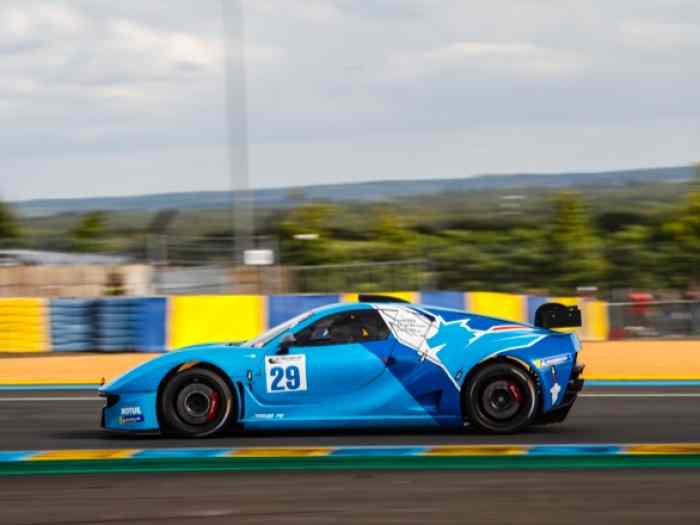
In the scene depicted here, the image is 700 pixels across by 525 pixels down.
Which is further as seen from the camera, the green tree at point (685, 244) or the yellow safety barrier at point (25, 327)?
the green tree at point (685, 244)

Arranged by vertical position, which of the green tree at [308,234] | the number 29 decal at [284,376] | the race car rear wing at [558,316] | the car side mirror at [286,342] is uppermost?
the green tree at [308,234]

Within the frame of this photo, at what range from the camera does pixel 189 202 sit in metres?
45.7

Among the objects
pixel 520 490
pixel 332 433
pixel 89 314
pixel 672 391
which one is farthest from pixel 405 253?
pixel 520 490

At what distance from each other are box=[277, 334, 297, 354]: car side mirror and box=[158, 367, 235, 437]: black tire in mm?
479

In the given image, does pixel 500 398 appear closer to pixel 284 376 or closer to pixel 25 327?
pixel 284 376

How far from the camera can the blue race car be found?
9312 millimetres

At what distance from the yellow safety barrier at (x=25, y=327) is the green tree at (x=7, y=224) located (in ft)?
97.3

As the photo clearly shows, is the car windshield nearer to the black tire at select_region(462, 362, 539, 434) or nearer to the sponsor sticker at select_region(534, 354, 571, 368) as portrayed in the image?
the black tire at select_region(462, 362, 539, 434)

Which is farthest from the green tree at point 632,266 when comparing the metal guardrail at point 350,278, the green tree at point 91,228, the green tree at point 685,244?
the green tree at point 91,228

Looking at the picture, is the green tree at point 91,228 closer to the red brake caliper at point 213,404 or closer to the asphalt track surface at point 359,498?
the red brake caliper at point 213,404

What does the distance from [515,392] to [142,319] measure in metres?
12.1

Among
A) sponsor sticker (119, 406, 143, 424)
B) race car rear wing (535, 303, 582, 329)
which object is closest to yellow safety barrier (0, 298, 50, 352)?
sponsor sticker (119, 406, 143, 424)

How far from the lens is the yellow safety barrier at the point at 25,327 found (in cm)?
2080

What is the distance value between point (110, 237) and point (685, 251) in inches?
675
